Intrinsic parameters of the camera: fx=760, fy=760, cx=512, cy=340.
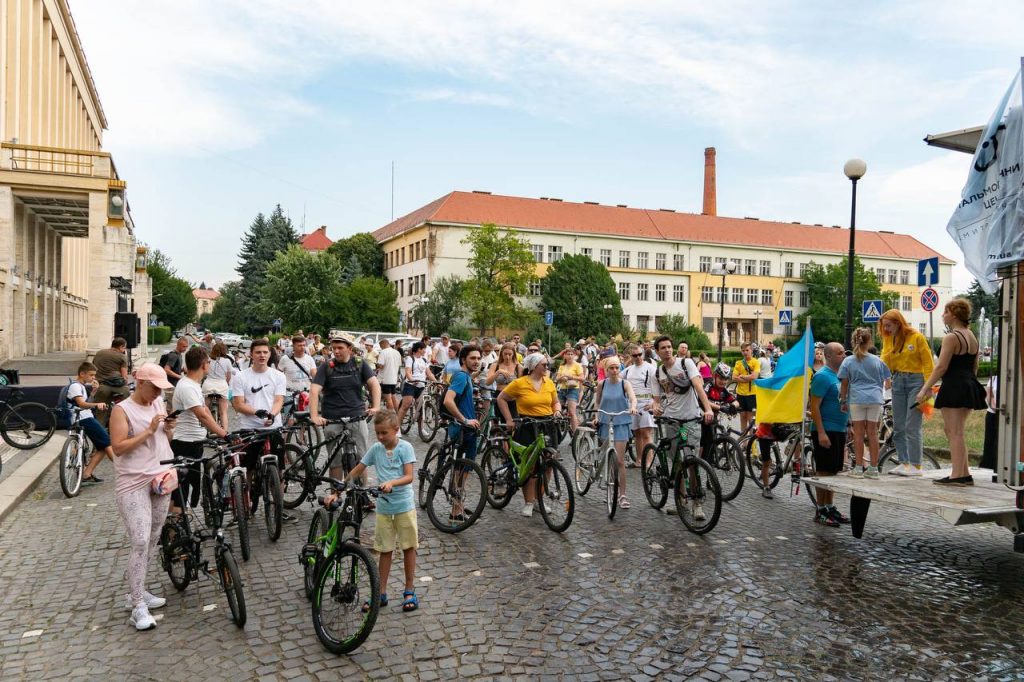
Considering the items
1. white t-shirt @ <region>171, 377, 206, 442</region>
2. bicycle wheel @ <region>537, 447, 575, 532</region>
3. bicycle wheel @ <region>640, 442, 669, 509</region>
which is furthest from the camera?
bicycle wheel @ <region>640, 442, 669, 509</region>

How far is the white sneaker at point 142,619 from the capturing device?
16.8ft

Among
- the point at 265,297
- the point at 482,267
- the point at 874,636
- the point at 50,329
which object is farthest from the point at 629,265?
the point at 874,636

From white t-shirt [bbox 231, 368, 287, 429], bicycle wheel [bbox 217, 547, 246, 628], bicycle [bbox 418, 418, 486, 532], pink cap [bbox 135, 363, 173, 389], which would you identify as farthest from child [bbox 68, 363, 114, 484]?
bicycle wheel [bbox 217, 547, 246, 628]

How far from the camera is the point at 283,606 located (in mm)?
5562

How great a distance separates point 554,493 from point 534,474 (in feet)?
1.17

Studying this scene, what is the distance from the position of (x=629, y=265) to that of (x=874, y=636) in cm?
7468

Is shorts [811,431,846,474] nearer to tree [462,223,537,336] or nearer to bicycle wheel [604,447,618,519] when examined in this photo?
bicycle wheel [604,447,618,519]

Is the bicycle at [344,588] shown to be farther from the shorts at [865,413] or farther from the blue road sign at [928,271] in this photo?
the blue road sign at [928,271]

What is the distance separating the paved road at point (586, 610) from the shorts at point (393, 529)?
0.54m

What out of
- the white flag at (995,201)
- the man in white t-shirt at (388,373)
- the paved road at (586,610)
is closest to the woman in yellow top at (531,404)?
the paved road at (586,610)

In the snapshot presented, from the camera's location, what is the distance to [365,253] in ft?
282

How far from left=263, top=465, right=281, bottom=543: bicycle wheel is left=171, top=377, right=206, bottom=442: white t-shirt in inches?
29.0

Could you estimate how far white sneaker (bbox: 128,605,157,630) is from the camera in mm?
5113

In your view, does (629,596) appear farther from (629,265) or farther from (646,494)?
(629,265)
